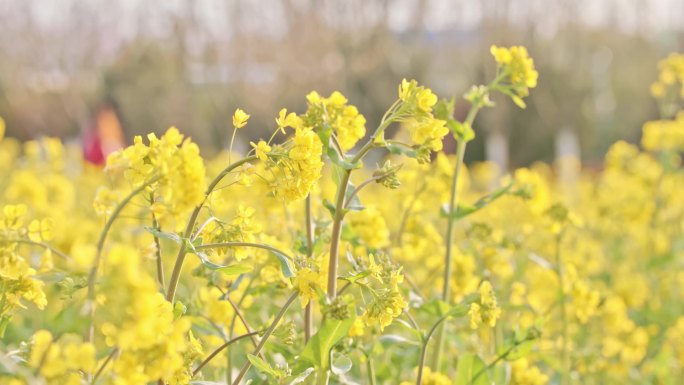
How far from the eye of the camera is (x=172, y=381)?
1568 mm

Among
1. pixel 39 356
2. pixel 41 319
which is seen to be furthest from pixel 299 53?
pixel 39 356

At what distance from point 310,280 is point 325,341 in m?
0.13

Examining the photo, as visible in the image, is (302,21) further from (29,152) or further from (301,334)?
(301,334)

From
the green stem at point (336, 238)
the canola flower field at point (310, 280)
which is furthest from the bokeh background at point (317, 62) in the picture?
the green stem at point (336, 238)

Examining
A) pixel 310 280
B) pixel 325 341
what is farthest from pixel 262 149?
pixel 325 341

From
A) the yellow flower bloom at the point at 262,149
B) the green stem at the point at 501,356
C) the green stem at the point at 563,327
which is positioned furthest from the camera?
the green stem at the point at 563,327

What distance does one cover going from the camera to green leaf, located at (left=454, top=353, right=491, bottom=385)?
213 cm

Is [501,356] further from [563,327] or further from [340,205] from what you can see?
[563,327]

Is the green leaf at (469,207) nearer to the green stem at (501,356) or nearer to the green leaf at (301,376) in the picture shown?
the green stem at (501,356)

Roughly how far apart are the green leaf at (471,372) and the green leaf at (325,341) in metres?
0.45

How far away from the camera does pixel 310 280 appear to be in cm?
170

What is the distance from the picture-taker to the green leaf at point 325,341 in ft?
5.59

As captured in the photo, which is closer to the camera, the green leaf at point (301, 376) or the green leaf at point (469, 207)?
the green leaf at point (301, 376)

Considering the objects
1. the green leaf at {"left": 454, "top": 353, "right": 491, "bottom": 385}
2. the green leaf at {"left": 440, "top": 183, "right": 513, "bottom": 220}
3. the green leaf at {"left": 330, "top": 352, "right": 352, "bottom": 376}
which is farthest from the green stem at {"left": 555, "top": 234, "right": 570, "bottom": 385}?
the green leaf at {"left": 330, "top": 352, "right": 352, "bottom": 376}
